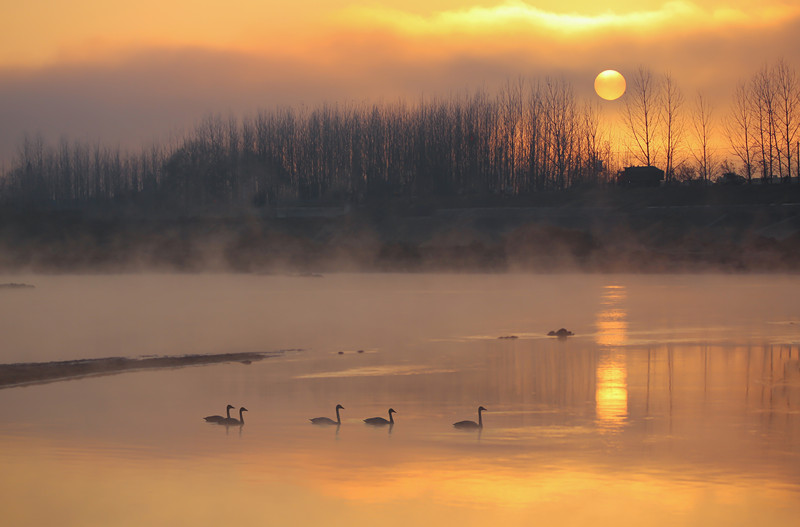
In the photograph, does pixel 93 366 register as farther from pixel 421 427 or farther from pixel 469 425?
pixel 469 425

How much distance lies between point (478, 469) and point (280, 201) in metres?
94.2

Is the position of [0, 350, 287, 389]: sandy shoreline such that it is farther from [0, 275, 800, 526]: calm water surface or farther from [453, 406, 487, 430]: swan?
[453, 406, 487, 430]: swan

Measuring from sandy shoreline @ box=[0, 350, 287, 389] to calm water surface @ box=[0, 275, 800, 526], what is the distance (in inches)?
29.5

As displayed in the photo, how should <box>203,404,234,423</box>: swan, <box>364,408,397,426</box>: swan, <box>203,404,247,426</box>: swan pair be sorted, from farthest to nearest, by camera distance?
<box>203,404,234,423</box>: swan, <box>203,404,247,426</box>: swan pair, <box>364,408,397,426</box>: swan

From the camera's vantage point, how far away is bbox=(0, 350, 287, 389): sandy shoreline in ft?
71.4

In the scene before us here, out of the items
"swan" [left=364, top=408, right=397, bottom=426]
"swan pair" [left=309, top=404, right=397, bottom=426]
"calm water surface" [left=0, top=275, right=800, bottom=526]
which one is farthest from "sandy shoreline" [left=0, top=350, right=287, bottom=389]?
"swan" [left=364, top=408, right=397, bottom=426]

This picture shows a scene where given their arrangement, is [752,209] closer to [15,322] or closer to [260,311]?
[260,311]

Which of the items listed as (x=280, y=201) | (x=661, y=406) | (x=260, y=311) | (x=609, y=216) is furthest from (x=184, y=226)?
(x=661, y=406)

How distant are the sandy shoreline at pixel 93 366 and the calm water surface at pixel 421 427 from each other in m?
0.75

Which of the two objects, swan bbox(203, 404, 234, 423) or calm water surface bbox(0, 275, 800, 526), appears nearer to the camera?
calm water surface bbox(0, 275, 800, 526)

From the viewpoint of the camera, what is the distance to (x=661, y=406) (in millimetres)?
18047

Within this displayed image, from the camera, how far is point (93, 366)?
23500 millimetres

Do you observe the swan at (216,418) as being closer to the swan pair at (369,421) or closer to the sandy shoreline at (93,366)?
the swan pair at (369,421)

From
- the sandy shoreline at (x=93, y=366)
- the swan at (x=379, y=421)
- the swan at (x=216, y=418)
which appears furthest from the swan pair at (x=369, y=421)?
the sandy shoreline at (x=93, y=366)
